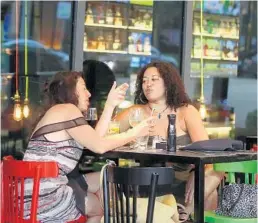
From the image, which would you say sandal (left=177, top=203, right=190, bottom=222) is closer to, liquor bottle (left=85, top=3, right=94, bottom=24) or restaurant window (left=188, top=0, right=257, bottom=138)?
liquor bottle (left=85, top=3, right=94, bottom=24)

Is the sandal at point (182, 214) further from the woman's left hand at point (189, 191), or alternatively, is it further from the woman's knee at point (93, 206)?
the woman's knee at point (93, 206)

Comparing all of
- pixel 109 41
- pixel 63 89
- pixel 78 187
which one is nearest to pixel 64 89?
pixel 63 89

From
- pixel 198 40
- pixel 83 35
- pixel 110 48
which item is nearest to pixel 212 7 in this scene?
pixel 198 40

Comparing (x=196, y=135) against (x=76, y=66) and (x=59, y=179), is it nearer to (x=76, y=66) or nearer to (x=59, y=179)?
(x=59, y=179)

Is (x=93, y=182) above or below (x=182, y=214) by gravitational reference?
above

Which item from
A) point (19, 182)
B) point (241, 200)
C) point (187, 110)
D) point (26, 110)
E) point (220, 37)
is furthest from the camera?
point (220, 37)

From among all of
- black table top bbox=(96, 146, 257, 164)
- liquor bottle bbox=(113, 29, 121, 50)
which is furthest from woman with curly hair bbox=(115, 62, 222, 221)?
liquor bottle bbox=(113, 29, 121, 50)

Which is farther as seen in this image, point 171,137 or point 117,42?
point 117,42

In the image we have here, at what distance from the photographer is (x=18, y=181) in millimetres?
2996

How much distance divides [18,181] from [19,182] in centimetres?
6

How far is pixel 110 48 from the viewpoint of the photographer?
6.46 m

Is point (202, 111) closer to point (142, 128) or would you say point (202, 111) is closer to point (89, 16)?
point (89, 16)

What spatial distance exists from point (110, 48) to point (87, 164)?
144cm

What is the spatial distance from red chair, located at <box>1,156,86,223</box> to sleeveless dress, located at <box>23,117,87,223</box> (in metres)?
0.09
